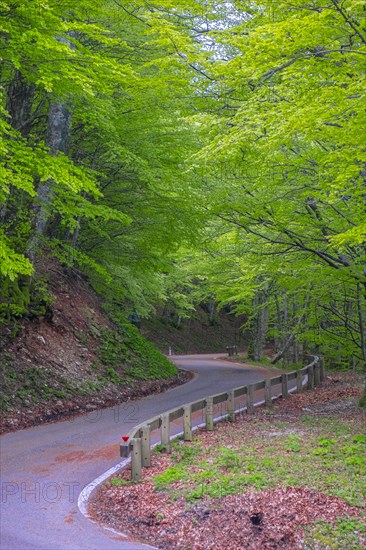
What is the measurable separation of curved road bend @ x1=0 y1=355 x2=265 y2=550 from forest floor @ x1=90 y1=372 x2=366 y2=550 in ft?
1.42

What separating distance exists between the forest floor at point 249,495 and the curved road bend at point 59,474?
0.43 metres

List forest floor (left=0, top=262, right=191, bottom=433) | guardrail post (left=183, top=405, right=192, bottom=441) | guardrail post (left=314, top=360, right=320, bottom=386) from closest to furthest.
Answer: guardrail post (left=183, top=405, right=192, bottom=441)
forest floor (left=0, top=262, right=191, bottom=433)
guardrail post (left=314, top=360, right=320, bottom=386)

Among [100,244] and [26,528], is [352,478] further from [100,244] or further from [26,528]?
[100,244]

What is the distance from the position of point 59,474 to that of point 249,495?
327cm

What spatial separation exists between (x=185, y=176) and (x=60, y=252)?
4579 mm

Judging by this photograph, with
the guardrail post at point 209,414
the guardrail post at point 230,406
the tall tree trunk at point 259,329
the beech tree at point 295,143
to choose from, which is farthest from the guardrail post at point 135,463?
the tall tree trunk at point 259,329

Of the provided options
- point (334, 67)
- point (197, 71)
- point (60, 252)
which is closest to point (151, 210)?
point (60, 252)

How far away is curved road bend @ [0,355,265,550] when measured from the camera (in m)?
5.91

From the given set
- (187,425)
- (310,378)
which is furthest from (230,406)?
(310,378)

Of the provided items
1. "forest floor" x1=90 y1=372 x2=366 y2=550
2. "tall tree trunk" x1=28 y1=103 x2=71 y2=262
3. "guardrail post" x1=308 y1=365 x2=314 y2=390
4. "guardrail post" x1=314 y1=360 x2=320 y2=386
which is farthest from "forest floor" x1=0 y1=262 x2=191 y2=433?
"guardrail post" x1=314 y1=360 x2=320 y2=386

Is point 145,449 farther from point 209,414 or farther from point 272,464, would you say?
point 209,414

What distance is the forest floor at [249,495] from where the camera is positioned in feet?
19.1

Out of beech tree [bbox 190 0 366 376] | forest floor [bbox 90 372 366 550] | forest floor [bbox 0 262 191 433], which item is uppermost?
beech tree [bbox 190 0 366 376]

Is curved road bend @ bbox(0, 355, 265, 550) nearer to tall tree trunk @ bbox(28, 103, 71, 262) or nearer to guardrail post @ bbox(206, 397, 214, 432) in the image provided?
guardrail post @ bbox(206, 397, 214, 432)
